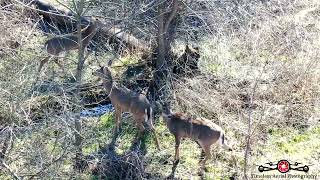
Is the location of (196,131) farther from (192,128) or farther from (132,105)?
(132,105)

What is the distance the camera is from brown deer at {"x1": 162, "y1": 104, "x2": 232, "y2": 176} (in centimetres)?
777

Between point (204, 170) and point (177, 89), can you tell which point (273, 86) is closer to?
point (177, 89)

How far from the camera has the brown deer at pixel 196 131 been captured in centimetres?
777

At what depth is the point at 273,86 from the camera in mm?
9922

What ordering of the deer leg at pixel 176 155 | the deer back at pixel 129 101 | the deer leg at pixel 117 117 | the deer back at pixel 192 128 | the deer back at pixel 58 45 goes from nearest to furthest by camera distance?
the deer back at pixel 192 128 < the deer leg at pixel 176 155 < the deer back at pixel 129 101 < the deer leg at pixel 117 117 < the deer back at pixel 58 45

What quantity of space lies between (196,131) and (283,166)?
1427 mm

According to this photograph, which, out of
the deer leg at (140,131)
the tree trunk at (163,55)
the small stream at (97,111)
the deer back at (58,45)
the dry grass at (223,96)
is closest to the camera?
the dry grass at (223,96)

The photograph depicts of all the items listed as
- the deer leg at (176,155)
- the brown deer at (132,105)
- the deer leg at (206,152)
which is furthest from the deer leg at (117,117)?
the deer leg at (206,152)

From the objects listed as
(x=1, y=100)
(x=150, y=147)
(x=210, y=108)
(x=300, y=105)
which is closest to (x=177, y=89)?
(x=210, y=108)

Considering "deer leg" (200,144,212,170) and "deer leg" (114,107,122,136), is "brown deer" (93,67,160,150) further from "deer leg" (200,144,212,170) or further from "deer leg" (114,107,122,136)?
"deer leg" (200,144,212,170)

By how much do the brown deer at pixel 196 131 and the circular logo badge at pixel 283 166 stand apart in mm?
783

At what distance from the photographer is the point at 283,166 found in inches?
319

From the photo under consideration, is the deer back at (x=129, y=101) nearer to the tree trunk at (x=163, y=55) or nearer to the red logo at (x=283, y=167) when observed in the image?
the tree trunk at (x=163, y=55)

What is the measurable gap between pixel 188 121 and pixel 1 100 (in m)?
2.64
